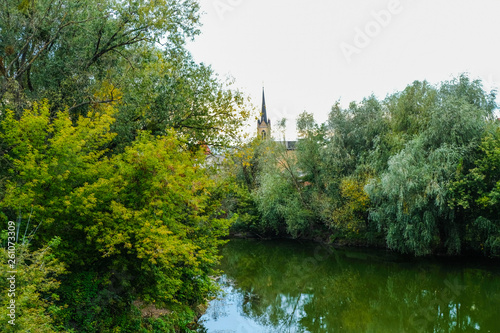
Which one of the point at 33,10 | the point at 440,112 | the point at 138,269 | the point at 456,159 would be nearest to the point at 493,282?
the point at 456,159

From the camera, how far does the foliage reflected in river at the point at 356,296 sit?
12.1 metres

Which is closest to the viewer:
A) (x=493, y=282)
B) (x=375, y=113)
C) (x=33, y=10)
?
(x=33, y=10)

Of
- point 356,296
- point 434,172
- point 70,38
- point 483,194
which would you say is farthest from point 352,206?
point 70,38

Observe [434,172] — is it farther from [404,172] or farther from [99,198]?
[99,198]

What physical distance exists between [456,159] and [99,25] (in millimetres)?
17062

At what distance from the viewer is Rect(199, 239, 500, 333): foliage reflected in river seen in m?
12.1

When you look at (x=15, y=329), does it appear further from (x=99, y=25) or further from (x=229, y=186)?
(x=99, y=25)

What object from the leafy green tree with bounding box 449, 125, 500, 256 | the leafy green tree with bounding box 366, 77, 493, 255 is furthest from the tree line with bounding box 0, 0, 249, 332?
the leafy green tree with bounding box 449, 125, 500, 256

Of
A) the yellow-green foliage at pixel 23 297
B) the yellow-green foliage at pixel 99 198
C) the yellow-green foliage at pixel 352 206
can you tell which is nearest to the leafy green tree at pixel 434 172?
the yellow-green foliage at pixel 352 206

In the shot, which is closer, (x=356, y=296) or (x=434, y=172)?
(x=356, y=296)

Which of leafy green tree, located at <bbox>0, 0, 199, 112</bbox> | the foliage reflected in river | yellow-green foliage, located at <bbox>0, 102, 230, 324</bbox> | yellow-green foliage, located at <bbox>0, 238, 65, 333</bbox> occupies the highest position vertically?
leafy green tree, located at <bbox>0, 0, 199, 112</bbox>

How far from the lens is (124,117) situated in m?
10.8

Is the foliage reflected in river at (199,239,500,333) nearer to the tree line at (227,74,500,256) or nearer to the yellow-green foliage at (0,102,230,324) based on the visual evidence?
the tree line at (227,74,500,256)

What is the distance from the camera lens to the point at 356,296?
50.0ft
